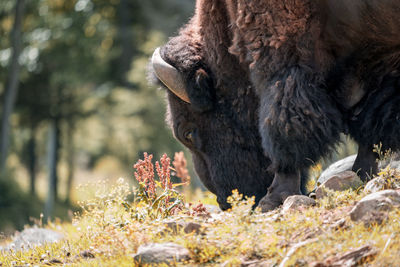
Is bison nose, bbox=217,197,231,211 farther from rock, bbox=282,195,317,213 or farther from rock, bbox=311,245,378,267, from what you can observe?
rock, bbox=311,245,378,267

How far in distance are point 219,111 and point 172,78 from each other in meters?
0.58

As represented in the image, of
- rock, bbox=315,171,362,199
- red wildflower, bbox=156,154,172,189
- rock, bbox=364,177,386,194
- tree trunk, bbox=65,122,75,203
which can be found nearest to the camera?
rock, bbox=364,177,386,194

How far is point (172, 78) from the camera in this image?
19.1ft

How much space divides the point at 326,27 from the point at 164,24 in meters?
19.5

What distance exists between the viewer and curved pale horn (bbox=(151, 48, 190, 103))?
5828mm

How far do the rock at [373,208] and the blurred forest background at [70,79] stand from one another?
16.6 meters

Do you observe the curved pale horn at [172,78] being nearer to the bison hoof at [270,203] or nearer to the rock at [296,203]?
the bison hoof at [270,203]

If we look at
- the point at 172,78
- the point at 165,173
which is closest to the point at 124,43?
the point at 172,78

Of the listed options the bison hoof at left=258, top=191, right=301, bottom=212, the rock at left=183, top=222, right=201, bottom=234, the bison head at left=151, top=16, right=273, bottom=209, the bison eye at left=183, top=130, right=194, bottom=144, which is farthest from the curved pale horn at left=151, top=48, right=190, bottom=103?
the rock at left=183, top=222, right=201, bottom=234

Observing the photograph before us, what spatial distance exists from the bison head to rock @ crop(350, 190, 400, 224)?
6.97 ft

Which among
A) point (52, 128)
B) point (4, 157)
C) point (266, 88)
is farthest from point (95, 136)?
point (266, 88)

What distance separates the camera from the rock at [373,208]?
11.9ft

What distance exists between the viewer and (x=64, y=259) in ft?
15.1

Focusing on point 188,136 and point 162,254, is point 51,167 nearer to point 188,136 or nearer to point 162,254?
point 188,136
